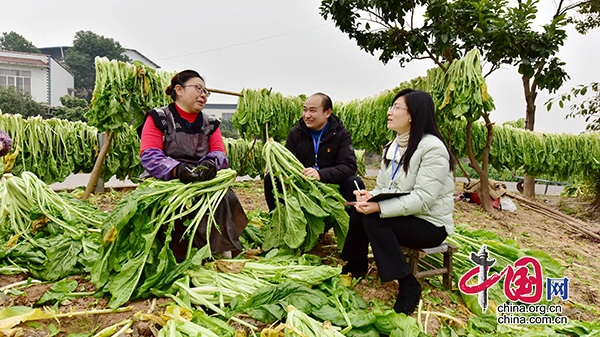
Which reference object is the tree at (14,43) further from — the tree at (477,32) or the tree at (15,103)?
the tree at (477,32)

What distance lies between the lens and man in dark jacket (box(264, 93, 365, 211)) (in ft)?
11.1

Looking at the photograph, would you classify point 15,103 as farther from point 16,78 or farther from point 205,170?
point 205,170

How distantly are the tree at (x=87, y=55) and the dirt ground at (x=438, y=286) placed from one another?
45144mm

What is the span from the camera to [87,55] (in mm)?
47688

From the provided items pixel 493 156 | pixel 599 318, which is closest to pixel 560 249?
pixel 599 318

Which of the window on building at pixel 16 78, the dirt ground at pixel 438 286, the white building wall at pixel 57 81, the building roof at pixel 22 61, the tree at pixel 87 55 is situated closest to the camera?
the dirt ground at pixel 438 286

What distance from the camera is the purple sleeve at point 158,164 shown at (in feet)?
9.23

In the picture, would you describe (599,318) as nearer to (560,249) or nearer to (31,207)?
(560,249)

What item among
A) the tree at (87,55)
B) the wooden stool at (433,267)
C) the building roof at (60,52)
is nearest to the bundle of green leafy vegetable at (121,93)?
the wooden stool at (433,267)

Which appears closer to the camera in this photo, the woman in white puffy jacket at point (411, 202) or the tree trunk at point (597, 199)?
the woman in white puffy jacket at point (411, 202)
